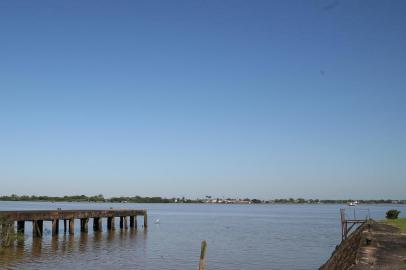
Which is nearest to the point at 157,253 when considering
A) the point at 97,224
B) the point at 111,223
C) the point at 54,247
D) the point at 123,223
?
the point at 54,247

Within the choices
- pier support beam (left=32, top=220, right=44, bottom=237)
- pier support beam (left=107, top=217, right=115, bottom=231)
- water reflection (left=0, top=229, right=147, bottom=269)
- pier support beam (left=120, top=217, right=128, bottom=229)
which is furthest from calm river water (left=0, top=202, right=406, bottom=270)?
pier support beam (left=120, top=217, right=128, bottom=229)

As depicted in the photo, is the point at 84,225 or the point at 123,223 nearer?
the point at 84,225

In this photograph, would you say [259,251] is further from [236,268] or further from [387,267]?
[387,267]

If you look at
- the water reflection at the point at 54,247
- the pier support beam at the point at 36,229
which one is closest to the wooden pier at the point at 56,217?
the pier support beam at the point at 36,229

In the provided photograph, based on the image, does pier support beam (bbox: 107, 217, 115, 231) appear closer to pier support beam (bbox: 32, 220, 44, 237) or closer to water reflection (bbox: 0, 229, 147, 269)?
water reflection (bbox: 0, 229, 147, 269)

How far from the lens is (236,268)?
30.2 meters

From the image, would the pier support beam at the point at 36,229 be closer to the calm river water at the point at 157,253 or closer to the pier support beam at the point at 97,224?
the calm river water at the point at 157,253

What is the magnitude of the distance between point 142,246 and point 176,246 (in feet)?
9.43

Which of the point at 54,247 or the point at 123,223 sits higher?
the point at 123,223

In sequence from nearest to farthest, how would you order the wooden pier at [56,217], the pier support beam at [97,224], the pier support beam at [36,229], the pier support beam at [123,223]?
1. the wooden pier at [56,217]
2. the pier support beam at [36,229]
3. the pier support beam at [97,224]
4. the pier support beam at [123,223]

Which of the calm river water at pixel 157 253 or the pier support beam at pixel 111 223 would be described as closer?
the calm river water at pixel 157 253

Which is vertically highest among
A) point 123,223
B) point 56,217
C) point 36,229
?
point 56,217

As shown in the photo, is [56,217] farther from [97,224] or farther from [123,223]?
[123,223]

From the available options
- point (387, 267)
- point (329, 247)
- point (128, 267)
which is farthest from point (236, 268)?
point (329, 247)
